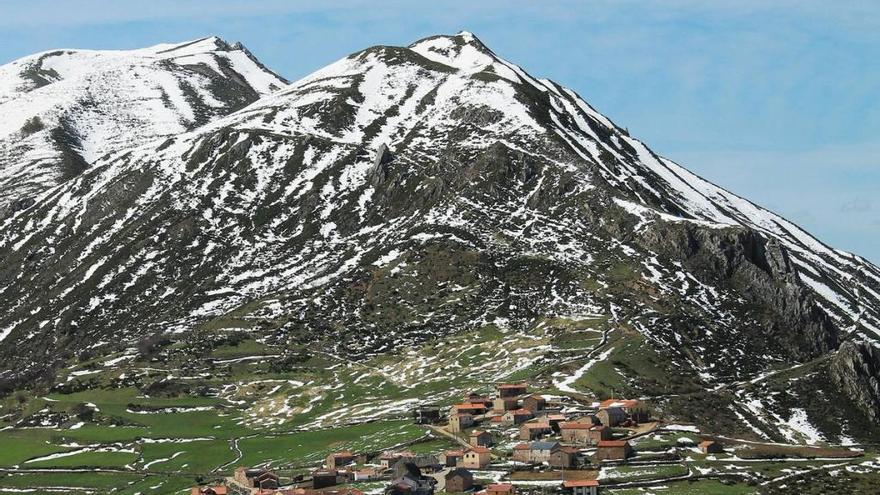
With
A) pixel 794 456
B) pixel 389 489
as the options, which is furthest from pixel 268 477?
pixel 794 456

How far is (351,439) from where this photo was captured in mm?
188125

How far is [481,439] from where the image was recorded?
169000 millimetres

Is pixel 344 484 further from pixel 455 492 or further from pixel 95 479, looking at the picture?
pixel 95 479

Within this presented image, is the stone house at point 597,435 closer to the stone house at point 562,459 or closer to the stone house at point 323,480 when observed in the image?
the stone house at point 562,459

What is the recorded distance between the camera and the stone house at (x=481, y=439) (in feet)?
553

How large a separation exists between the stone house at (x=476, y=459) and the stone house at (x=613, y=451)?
1491 cm

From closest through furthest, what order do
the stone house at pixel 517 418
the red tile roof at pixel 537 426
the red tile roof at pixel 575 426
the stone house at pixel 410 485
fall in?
the stone house at pixel 410 485, the red tile roof at pixel 575 426, the red tile roof at pixel 537 426, the stone house at pixel 517 418

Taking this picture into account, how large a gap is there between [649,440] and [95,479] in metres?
85.3

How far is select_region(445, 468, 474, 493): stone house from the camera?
145250mm

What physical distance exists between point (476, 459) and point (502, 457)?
6.59 meters

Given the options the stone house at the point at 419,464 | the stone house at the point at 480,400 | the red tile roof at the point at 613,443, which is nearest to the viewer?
the stone house at the point at 419,464

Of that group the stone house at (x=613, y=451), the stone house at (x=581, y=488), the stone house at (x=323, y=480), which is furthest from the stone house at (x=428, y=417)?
the stone house at (x=581, y=488)

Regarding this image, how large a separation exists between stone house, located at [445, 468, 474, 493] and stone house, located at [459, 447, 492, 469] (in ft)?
31.2

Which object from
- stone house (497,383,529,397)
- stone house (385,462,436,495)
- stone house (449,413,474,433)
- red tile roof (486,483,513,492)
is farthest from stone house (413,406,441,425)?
red tile roof (486,483,513,492)
